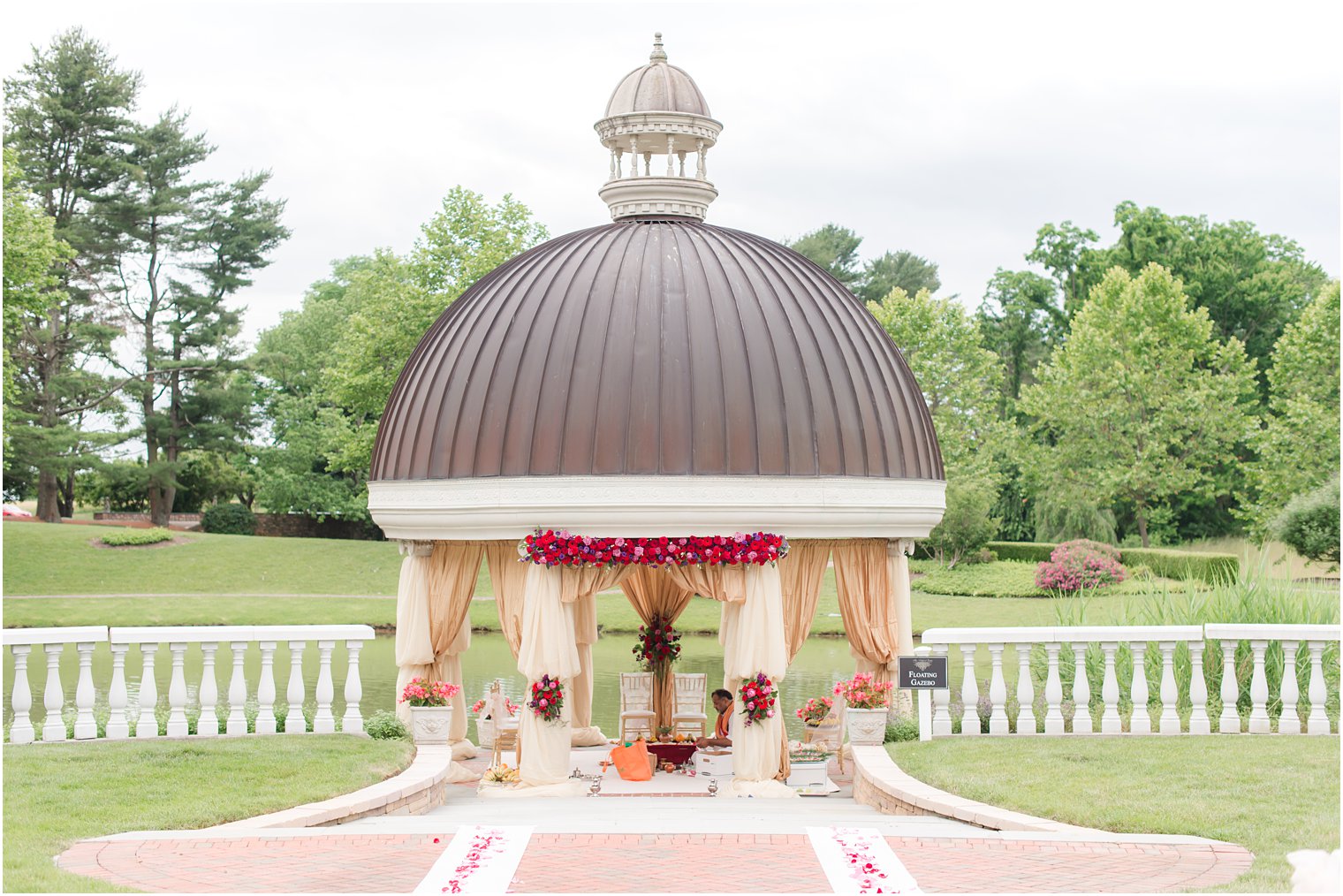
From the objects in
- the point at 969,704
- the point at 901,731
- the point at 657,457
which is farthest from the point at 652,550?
the point at 969,704

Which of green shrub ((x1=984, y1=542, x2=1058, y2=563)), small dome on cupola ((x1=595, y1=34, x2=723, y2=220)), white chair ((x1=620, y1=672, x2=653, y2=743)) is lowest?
white chair ((x1=620, y1=672, x2=653, y2=743))

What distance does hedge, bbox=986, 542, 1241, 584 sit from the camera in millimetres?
33156

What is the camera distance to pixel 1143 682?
12.9 metres

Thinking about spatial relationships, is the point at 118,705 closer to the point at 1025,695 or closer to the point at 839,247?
the point at 1025,695

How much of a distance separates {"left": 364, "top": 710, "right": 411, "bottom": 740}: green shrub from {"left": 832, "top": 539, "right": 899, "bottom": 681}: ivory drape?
4.58 metres

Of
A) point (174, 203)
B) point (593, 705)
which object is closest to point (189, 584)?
point (174, 203)

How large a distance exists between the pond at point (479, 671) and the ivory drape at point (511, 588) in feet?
16.1

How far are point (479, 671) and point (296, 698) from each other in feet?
38.6

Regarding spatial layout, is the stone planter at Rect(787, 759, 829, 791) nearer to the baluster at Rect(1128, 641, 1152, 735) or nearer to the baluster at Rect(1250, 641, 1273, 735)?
the baluster at Rect(1128, 641, 1152, 735)

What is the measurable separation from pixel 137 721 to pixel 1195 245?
46.9 meters

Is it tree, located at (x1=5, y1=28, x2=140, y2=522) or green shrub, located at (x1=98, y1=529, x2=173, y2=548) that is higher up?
tree, located at (x1=5, y1=28, x2=140, y2=522)

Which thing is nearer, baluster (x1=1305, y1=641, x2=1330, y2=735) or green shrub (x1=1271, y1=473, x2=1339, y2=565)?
baluster (x1=1305, y1=641, x2=1330, y2=735)

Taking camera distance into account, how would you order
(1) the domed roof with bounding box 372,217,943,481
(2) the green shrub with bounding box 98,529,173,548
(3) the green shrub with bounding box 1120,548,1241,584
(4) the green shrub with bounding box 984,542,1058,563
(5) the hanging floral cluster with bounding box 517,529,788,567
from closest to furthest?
(5) the hanging floral cluster with bounding box 517,529,788,567 → (1) the domed roof with bounding box 372,217,943,481 → (3) the green shrub with bounding box 1120,548,1241,584 → (4) the green shrub with bounding box 984,542,1058,563 → (2) the green shrub with bounding box 98,529,173,548

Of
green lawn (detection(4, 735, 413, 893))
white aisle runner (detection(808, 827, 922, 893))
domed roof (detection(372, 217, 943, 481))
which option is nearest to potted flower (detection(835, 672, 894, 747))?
domed roof (detection(372, 217, 943, 481))
